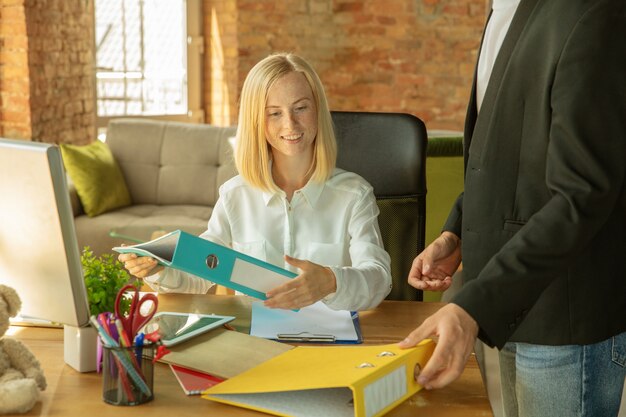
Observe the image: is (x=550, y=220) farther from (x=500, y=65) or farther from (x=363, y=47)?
(x=363, y=47)

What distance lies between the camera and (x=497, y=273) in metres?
1.17

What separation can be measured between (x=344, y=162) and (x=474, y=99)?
29.1 inches

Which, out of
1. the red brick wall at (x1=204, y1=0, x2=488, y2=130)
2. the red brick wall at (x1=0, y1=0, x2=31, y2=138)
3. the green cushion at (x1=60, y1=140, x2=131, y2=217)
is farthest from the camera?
the red brick wall at (x1=204, y1=0, x2=488, y2=130)

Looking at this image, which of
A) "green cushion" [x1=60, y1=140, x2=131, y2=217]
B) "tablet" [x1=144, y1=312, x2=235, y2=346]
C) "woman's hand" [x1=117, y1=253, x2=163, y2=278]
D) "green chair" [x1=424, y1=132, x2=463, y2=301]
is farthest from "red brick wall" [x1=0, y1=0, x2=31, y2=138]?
"tablet" [x1=144, y1=312, x2=235, y2=346]

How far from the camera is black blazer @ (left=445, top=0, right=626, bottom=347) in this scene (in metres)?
1.17

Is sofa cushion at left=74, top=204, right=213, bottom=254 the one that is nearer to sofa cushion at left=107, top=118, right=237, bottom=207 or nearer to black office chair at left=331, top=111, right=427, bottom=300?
sofa cushion at left=107, top=118, right=237, bottom=207

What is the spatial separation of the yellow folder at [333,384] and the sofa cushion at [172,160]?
12.7 feet

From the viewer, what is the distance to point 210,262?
→ 138 centimetres

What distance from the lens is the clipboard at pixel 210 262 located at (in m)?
1.34

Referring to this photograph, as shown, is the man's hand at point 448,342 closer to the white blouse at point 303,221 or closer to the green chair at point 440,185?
the white blouse at point 303,221

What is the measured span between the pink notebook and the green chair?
6.06 ft

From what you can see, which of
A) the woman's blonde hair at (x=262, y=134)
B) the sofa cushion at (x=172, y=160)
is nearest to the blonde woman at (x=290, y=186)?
the woman's blonde hair at (x=262, y=134)

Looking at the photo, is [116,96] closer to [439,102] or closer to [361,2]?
[361,2]

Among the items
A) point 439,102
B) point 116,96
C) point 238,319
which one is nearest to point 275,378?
point 238,319
